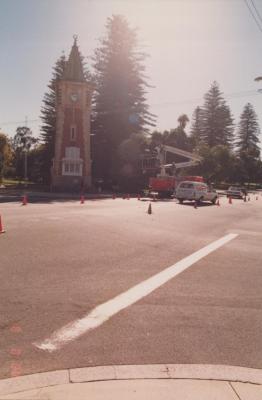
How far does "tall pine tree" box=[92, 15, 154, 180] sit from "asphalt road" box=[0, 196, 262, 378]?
49.1 metres

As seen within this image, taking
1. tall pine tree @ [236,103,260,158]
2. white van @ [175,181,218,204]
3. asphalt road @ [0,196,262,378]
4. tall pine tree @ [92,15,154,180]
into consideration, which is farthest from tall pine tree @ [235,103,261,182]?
asphalt road @ [0,196,262,378]

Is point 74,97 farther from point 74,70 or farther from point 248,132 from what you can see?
point 248,132

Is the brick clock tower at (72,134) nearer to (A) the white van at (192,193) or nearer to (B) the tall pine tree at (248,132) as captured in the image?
(A) the white van at (192,193)

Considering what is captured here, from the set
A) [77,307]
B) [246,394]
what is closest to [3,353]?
[77,307]

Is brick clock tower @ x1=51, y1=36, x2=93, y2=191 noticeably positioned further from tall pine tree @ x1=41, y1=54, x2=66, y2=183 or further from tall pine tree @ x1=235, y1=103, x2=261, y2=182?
tall pine tree @ x1=235, y1=103, x2=261, y2=182

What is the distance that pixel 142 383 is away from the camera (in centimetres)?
458

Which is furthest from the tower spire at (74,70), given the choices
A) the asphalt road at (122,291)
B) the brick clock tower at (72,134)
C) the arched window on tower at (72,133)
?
the asphalt road at (122,291)

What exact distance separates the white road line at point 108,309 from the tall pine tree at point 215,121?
315 feet

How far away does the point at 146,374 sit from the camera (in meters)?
4.82

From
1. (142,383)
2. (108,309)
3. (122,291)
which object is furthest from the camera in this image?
(122,291)

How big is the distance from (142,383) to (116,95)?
6298 cm

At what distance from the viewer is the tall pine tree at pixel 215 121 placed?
4117 inches

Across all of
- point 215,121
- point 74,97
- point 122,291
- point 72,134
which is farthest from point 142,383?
point 215,121

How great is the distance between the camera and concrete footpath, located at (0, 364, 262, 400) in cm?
430
